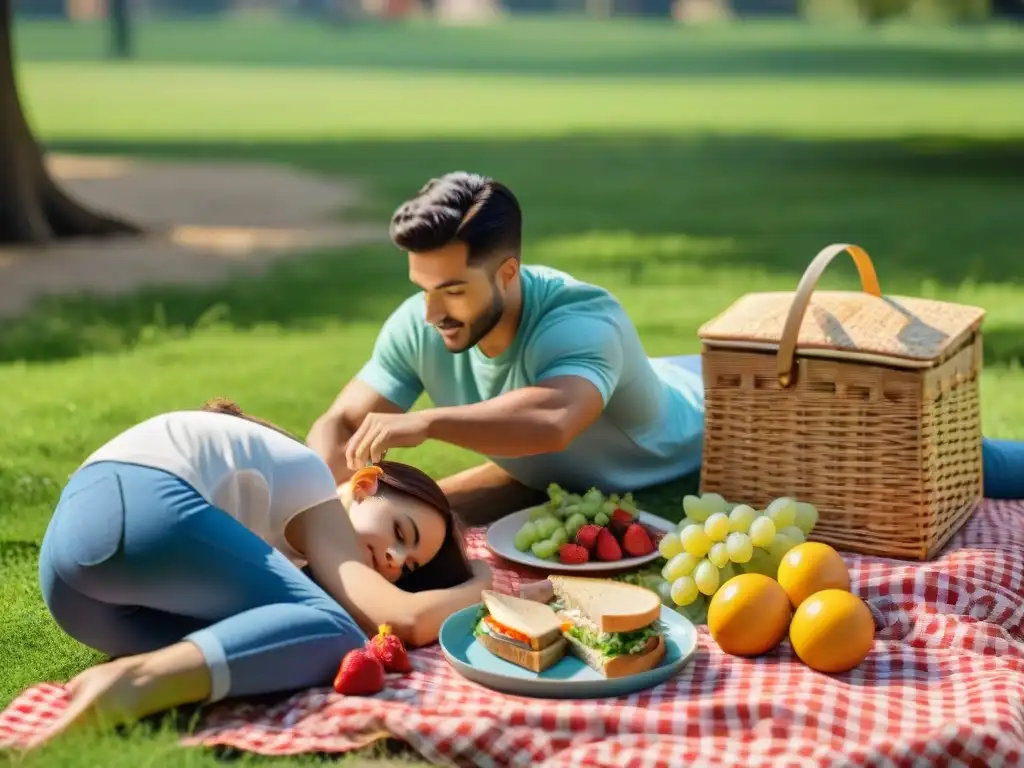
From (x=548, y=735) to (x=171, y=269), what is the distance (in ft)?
26.7

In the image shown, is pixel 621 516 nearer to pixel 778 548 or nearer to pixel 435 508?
pixel 778 548

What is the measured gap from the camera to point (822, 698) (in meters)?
3.39

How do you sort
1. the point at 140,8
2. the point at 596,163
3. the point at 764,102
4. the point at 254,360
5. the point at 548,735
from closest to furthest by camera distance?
the point at 548,735 < the point at 254,360 < the point at 596,163 < the point at 764,102 < the point at 140,8

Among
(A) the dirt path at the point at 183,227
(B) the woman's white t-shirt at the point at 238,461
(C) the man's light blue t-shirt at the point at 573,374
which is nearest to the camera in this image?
(B) the woman's white t-shirt at the point at 238,461

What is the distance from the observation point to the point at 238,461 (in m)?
3.62

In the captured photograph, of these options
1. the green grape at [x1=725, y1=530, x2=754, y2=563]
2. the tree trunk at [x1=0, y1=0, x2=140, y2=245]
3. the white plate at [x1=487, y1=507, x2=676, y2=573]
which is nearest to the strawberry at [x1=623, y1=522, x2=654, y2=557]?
the white plate at [x1=487, y1=507, x2=676, y2=573]

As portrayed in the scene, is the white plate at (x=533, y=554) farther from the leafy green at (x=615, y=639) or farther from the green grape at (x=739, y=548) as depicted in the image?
the leafy green at (x=615, y=639)

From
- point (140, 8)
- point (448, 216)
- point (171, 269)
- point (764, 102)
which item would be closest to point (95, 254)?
point (171, 269)

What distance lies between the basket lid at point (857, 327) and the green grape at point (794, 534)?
576 mm

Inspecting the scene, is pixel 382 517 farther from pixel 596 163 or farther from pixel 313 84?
pixel 313 84

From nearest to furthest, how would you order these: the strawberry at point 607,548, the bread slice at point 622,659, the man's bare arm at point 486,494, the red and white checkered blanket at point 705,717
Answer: the red and white checkered blanket at point 705,717, the bread slice at point 622,659, the strawberry at point 607,548, the man's bare arm at point 486,494

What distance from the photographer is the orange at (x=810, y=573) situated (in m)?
3.83

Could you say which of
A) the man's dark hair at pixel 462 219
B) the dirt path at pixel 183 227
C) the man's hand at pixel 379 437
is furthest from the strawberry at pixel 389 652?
the dirt path at pixel 183 227

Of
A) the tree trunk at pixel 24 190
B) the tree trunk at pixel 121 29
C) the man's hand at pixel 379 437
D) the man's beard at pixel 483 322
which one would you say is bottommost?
the tree trunk at pixel 121 29
